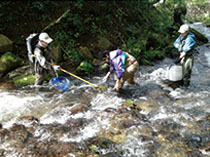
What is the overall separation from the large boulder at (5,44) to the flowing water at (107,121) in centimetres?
218

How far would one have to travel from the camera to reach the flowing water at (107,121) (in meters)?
3.56

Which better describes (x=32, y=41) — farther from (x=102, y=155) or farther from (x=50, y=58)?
(x=102, y=155)

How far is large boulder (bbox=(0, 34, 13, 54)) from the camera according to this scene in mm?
7055

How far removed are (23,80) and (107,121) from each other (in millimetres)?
3883

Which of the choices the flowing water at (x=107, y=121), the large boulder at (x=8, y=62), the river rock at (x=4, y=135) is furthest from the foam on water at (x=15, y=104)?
the large boulder at (x=8, y=62)

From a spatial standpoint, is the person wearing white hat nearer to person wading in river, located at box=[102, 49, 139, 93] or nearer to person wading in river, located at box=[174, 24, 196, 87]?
person wading in river, located at box=[102, 49, 139, 93]

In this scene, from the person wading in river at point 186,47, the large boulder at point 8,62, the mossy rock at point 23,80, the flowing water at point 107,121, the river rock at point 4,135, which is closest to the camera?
the flowing water at point 107,121

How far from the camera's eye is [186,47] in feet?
17.2

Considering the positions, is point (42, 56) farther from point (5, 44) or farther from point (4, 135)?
point (5, 44)

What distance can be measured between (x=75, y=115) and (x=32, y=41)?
2569mm

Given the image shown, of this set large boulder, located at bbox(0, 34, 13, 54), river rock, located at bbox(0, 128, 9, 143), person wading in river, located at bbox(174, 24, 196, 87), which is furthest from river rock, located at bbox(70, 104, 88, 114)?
large boulder, located at bbox(0, 34, 13, 54)

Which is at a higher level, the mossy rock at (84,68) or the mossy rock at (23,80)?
the mossy rock at (84,68)

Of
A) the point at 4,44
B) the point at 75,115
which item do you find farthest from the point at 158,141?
the point at 4,44

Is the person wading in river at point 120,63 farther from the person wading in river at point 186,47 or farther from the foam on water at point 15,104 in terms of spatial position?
the foam on water at point 15,104
